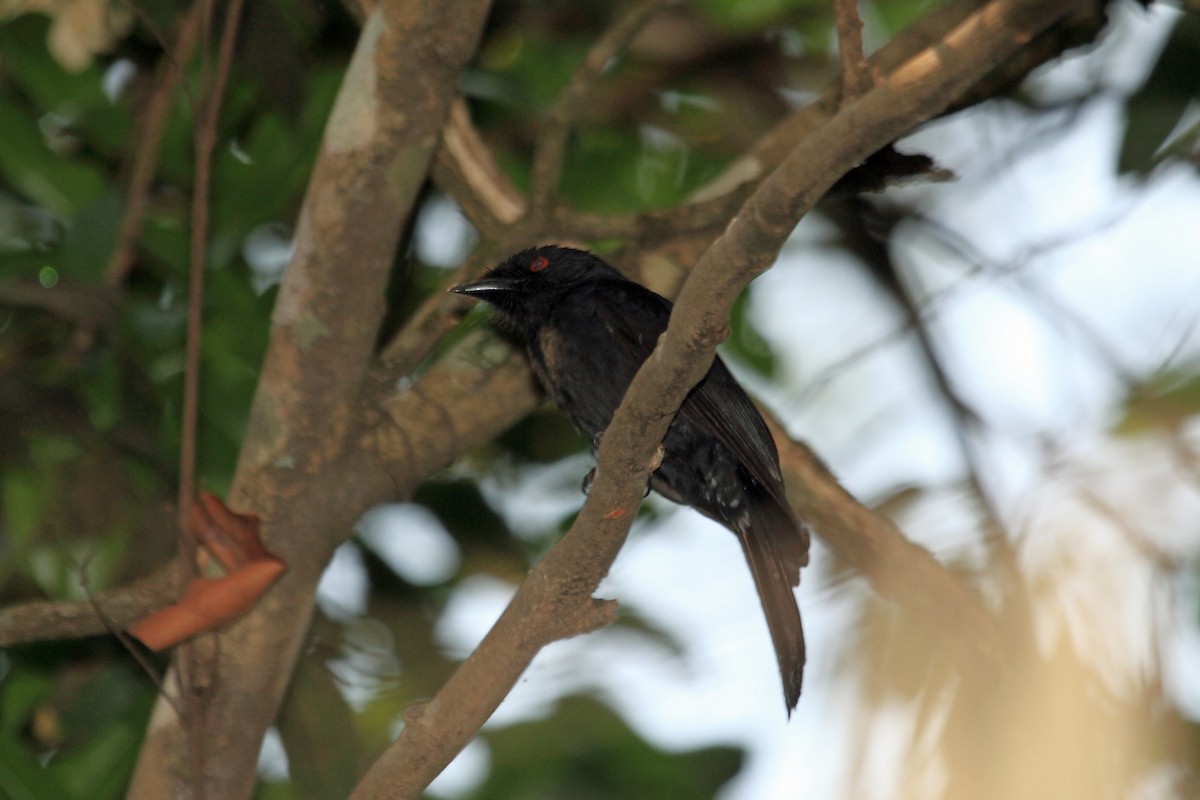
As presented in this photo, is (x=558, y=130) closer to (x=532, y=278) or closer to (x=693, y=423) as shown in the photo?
(x=532, y=278)

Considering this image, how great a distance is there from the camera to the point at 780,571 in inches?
153

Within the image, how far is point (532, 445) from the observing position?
5285 mm

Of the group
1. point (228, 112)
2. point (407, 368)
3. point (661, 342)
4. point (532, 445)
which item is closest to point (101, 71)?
point (228, 112)

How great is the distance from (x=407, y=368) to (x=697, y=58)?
8.62 ft

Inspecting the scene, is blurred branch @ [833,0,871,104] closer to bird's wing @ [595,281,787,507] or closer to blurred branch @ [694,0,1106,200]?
bird's wing @ [595,281,787,507]

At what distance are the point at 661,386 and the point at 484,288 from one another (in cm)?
163

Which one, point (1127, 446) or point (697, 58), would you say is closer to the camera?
point (1127, 446)

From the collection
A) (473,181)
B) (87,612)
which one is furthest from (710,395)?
(87,612)

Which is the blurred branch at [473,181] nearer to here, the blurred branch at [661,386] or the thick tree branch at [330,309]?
the thick tree branch at [330,309]

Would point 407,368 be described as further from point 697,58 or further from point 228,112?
point 697,58

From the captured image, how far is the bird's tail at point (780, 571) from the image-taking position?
3629 millimetres

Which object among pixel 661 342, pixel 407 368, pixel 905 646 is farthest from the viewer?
pixel 407 368

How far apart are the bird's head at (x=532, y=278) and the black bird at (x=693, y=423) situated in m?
0.02

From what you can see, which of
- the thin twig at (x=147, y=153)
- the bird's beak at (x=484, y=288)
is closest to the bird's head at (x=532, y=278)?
the bird's beak at (x=484, y=288)
